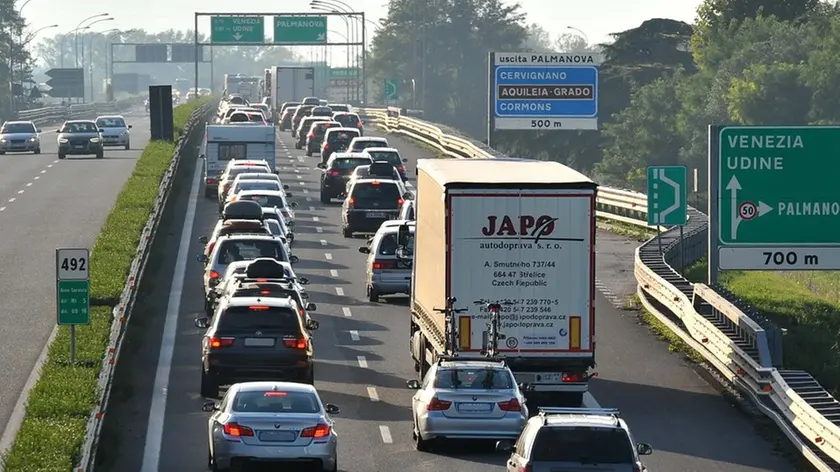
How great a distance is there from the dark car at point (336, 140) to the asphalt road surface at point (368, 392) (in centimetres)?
3308

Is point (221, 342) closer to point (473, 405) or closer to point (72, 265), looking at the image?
point (72, 265)

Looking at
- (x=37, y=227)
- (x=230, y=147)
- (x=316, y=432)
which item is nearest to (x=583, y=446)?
(x=316, y=432)

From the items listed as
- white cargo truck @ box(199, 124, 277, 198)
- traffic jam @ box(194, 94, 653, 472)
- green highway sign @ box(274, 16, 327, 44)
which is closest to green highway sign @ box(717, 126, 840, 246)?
traffic jam @ box(194, 94, 653, 472)

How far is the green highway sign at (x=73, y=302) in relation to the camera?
1059 inches

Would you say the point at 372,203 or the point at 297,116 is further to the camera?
the point at 297,116

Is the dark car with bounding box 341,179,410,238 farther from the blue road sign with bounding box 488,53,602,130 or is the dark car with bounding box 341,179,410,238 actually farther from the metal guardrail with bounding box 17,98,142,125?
the metal guardrail with bounding box 17,98,142,125

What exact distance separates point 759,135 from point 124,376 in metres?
11.0

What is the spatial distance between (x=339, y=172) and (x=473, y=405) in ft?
124

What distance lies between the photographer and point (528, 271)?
25.0m

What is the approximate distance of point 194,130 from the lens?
290 feet

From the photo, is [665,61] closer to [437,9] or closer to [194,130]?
[194,130]

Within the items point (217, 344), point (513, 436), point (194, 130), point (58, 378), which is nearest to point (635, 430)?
point (513, 436)

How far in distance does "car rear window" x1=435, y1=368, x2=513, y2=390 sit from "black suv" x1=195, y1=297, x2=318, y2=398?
3.47 metres

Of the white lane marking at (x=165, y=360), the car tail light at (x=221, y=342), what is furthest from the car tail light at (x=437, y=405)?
the car tail light at (x=221, y=342)
